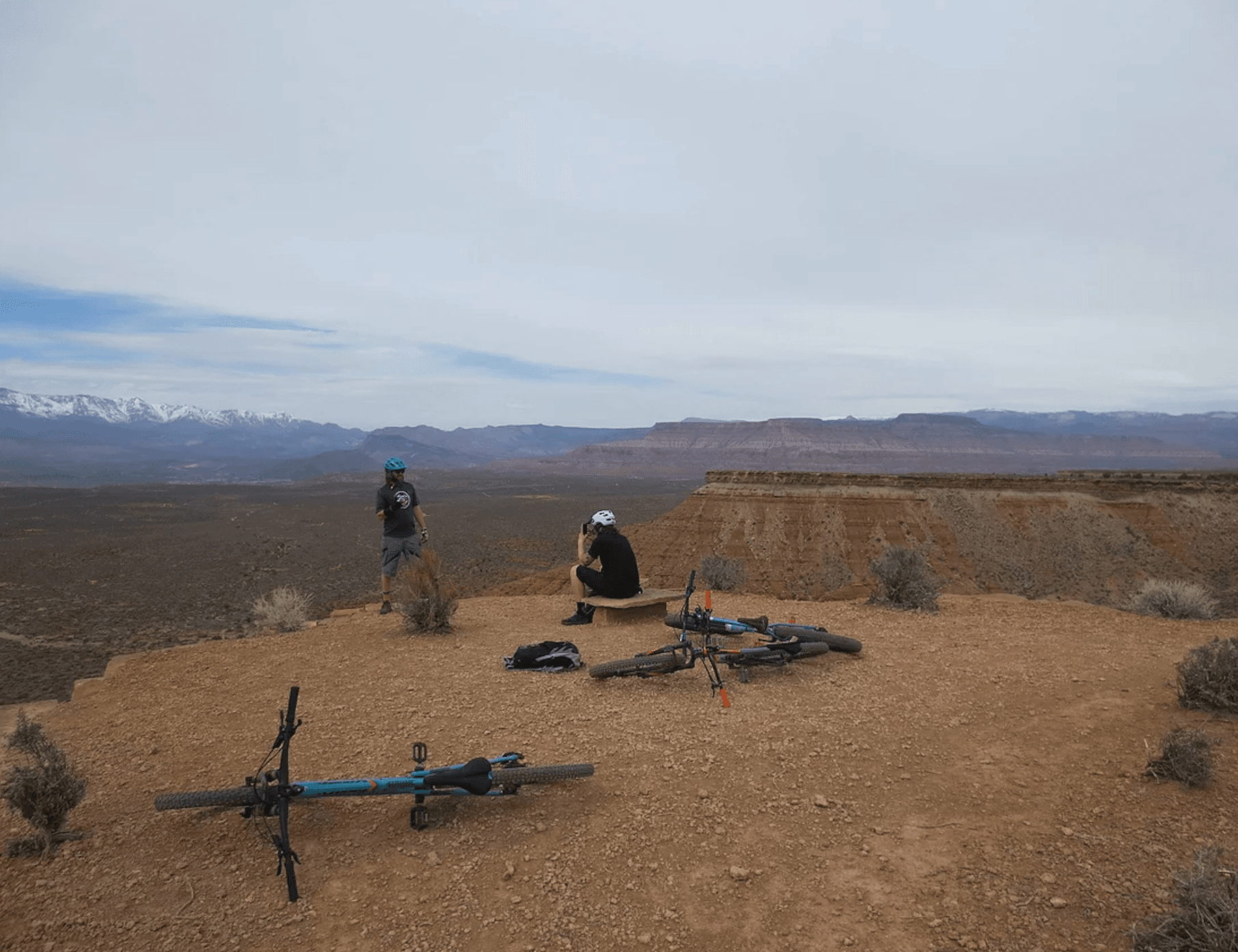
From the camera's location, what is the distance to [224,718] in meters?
6.62

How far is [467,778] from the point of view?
4.68 m

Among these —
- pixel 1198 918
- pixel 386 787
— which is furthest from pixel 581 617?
pixel 1198 918

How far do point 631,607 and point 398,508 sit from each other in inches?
169

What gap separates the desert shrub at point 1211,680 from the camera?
5.91 metres

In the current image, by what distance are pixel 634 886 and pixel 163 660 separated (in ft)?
25.8

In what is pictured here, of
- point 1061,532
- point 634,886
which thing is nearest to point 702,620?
point 634,886

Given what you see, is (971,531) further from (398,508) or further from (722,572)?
(398,508)

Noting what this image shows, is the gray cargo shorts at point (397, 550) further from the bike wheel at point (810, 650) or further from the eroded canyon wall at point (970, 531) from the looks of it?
the eroded canyon wall at point (970, 531)

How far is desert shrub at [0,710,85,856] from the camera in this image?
4273mm

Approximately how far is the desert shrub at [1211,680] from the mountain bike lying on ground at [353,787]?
5.62 meters

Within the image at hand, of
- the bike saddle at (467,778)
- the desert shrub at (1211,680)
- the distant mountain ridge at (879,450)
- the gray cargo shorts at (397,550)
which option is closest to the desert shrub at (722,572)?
the gray cargo shorts at (397,550)

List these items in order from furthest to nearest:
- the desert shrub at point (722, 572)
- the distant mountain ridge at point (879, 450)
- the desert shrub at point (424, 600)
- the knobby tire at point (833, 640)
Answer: the distant mountain ridge at point (879, 450) → the desert shrub at point (722, 572) → the desert shrub at point (424, 600) → the knobby tire at point (833, 640)

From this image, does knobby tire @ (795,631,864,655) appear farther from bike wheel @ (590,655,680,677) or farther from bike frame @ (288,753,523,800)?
bike frame @ (288,753,523,800)

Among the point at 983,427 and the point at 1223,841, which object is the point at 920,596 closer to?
the point at 1223,841
